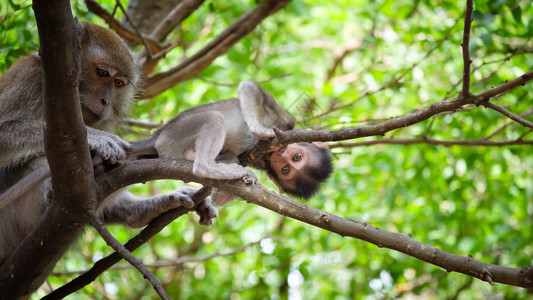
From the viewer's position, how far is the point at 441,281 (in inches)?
268

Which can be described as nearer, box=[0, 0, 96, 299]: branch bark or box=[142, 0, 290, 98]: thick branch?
box=[0, 0, 96, 299]: branch bark

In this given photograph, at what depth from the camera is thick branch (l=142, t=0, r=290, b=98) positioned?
5781 millimetres

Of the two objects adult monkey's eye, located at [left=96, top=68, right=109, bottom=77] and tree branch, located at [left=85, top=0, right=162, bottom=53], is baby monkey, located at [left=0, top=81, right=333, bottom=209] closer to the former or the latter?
adult monkey's eye, located at [left=96, top=68, right=109, bottom=77]

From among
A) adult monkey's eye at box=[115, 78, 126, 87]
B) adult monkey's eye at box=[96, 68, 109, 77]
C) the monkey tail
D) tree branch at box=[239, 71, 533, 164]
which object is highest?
tree branch at box=[239, 71, 533, 164]

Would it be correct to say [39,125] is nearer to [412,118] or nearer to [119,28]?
[119,28]

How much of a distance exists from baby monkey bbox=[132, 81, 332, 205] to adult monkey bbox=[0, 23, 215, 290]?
0.43 meters

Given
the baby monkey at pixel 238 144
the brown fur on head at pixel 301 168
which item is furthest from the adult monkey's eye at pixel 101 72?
the brown fur on head at pixel 301 168

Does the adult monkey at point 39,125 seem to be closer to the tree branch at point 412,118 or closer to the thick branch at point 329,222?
the thick branch at point 329,222

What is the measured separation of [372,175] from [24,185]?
17.3 feet

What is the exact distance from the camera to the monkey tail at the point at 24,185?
3844 millimetres

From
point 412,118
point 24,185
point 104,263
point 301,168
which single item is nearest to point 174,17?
point 301,168

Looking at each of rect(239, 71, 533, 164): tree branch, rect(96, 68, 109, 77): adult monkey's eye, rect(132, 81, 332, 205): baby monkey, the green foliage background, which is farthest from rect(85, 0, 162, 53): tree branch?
rect(239, 71, 533, 164): tree branch

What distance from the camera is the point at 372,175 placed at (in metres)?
7.86

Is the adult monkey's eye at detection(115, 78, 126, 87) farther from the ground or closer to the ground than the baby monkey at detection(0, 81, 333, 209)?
farther from the ground
